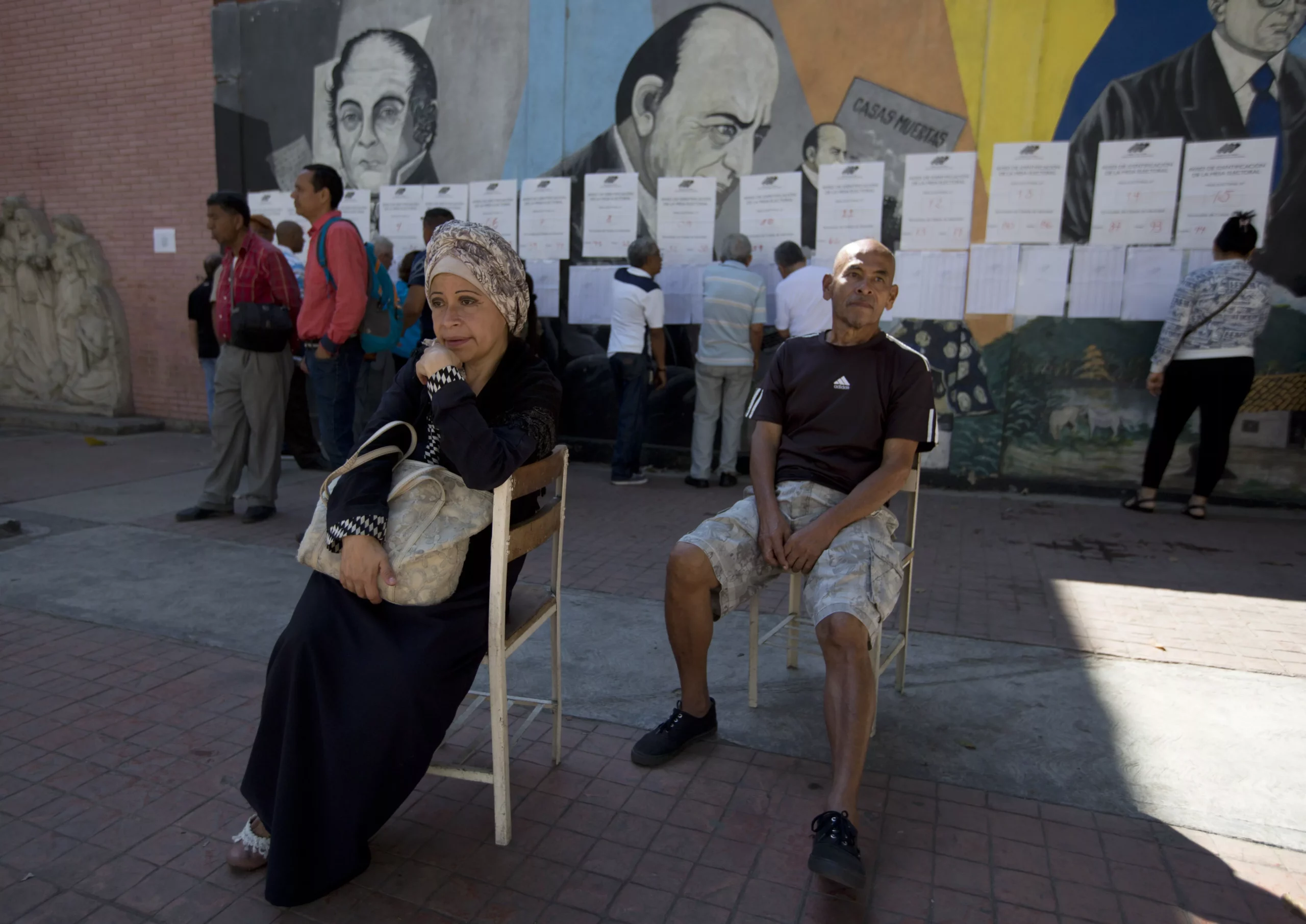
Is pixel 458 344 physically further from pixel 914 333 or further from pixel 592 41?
pixel 592 41

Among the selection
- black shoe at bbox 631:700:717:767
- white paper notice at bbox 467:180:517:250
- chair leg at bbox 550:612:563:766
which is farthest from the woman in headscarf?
white paper notice at bbox 467:180:517:250

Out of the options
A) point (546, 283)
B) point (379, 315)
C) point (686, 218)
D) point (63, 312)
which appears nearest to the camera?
point (379, 315)

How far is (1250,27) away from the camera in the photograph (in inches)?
234

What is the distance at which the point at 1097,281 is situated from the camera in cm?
641

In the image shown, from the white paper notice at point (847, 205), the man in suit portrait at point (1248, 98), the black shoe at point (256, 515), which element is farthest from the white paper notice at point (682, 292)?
the black shoe at point (256, 515)

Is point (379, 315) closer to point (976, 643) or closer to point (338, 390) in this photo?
point (338, 390)

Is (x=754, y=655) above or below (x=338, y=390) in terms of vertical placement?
below

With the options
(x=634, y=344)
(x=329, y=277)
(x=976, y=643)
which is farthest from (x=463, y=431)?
(x=634, y=344)

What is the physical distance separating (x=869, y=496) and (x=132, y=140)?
33.2 ft

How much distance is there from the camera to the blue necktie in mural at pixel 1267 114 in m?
5.96

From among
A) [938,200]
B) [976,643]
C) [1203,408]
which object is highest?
[938,200]

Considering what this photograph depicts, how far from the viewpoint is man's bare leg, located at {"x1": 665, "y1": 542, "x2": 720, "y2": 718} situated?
2793 millimetres

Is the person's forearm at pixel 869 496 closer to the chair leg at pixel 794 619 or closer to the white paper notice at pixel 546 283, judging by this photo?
the chair leg at pixel 794 619

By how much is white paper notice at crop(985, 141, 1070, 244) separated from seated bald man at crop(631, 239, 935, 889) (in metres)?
4.02
